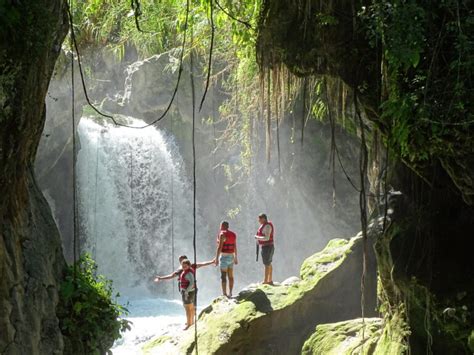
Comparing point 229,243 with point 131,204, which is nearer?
point 229,243

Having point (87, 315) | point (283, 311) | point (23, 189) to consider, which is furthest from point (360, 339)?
point (23, 189)

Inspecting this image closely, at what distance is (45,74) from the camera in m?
6.12

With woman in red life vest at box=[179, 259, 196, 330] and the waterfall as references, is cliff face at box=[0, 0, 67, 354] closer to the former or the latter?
woman in red life vest at box=[179, 259, 196, 330]

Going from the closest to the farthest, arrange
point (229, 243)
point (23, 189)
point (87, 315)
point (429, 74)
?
point (429, 74) → point (23, 189) → point (87, 315) → point (229, 243)

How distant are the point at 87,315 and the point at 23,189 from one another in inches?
63.9

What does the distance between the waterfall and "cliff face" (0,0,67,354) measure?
1506 cm

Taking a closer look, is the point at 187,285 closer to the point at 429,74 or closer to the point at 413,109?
the point at 413,109

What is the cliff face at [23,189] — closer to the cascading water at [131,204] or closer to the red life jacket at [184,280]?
the red life jacket at [184,280]

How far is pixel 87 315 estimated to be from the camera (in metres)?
6.77

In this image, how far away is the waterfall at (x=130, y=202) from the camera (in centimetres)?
2175

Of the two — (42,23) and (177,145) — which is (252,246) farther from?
(42,23)

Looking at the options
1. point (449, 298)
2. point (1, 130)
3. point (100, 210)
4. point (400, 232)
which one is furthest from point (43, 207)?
point (100, 210)

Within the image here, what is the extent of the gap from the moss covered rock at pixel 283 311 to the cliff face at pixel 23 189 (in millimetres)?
4484

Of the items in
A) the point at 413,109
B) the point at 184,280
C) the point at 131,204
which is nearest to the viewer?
the point at 413,109
